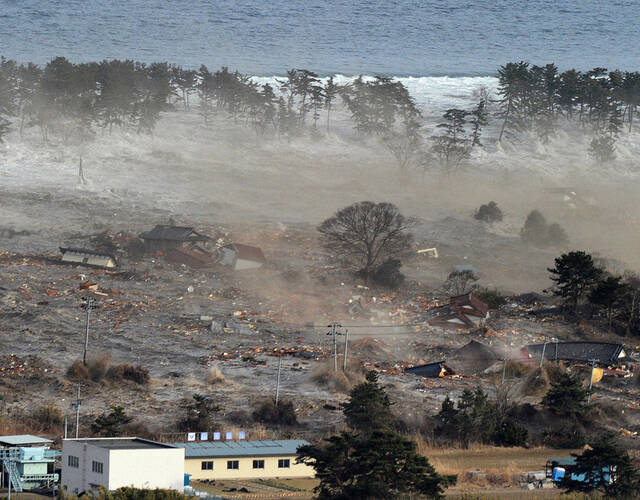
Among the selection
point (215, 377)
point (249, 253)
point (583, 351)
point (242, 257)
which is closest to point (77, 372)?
point (215, 377)

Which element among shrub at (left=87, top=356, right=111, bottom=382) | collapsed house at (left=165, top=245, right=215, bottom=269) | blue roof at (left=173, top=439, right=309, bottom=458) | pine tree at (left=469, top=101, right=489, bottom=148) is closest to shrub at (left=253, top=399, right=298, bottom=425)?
blue roof at (left=173, top=439, right=309, bottom=458)

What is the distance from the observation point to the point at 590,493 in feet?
186

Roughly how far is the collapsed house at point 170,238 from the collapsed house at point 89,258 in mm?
4419

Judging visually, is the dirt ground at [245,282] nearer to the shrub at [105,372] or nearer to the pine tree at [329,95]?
the shrub at [105,372]

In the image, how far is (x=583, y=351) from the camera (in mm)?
86125

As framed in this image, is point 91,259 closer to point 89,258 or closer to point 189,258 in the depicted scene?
point 89,258

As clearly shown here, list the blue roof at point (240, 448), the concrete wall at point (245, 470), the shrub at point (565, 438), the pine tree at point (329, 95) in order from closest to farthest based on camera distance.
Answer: the concrete wall at point (245, 470) < the blue roof at point (240, 448) < the shrub at point (565, 438) < the pine tree at point (329, 95)

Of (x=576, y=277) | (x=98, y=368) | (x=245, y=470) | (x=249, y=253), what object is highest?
(x=249, y=253)

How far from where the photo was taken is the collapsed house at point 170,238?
108 m

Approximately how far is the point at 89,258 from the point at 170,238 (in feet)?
23.5

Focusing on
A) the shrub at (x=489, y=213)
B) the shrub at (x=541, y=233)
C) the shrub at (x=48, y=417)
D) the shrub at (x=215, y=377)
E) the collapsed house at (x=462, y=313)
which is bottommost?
the shrub at (x=48, y=417)

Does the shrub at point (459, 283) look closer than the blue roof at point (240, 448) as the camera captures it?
No

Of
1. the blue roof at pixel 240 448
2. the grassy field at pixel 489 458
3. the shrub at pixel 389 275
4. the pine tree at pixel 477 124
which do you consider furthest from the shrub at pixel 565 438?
the pine tree at pixel 477 124

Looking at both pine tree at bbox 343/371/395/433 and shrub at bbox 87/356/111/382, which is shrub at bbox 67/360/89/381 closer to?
shrub at bbox 87/356/111/382
